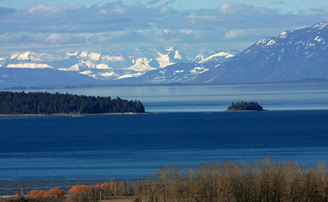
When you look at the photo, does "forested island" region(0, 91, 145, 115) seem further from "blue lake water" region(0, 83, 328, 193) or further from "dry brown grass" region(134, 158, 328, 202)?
"dry brown grass" region(134, 158, 328, 202)

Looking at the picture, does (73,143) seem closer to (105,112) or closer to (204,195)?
(204,195)

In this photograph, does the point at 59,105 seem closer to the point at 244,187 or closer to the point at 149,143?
the point at 149,143

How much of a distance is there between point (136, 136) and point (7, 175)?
4736 cm

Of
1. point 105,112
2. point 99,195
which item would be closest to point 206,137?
point 99,195

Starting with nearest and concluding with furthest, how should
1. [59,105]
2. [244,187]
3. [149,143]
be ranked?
[244,187]
[149,143]
[59,105]

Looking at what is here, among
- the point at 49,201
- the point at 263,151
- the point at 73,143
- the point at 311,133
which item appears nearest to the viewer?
the point at 49,201

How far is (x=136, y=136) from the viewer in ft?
344

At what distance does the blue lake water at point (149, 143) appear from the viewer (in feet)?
211

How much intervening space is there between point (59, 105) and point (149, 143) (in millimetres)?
86078

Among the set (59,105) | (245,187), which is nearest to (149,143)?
(245,187)

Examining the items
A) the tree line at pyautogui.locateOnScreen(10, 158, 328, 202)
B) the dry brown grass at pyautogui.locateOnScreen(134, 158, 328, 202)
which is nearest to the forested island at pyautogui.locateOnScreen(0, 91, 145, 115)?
the tree line at pyautogui.locateOnScreen(10, 158, 328, 202)

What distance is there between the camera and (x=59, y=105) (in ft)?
566

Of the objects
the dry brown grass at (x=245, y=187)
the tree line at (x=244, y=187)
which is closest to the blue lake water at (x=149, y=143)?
the tree line at (x=244, y=187)

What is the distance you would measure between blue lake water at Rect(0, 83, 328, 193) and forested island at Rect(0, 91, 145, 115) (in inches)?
758
